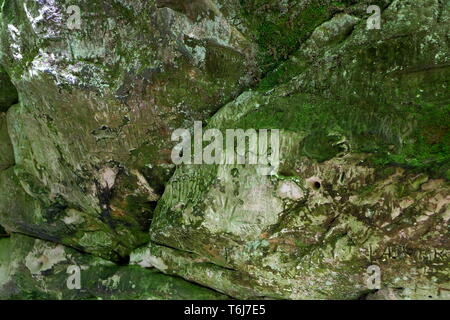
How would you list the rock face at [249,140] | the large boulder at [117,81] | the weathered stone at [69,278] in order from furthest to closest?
the weathered stone at [69,278] → the large boulder at [117,81] → the rock face at [249,140]

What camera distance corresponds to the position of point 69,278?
1077cm

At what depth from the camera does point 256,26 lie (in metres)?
7.52

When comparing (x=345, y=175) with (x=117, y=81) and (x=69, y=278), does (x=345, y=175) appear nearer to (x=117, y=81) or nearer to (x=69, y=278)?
(x=117, y=81)

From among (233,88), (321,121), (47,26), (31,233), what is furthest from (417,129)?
(31,233)

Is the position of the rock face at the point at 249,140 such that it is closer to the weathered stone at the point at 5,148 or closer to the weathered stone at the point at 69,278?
the weathered stone at the point at 69,278

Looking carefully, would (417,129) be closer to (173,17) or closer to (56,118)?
(173,17)

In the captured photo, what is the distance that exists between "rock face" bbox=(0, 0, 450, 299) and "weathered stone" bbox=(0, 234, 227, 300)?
0.23ft

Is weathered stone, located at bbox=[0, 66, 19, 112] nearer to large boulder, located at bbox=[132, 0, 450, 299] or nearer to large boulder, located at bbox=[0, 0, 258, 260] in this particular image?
large boulder, located at bbox=[0, 0, 258, 260]

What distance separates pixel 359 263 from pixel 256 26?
4.52 metres

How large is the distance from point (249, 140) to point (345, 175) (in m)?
1.68

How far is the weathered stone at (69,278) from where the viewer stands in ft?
30.8

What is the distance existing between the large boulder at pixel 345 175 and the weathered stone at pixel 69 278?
83.3 inches

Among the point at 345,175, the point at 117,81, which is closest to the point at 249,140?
the point at 345,175

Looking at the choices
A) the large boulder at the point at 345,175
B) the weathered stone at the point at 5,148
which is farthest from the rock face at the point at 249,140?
the weathered stone at the point at 5,148
